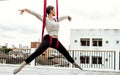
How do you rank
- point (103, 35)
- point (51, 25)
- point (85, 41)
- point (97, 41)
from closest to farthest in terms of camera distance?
1. point (51, 25)
2. point (103, 35)
3. point (97, 41)
4. point (85, 41)

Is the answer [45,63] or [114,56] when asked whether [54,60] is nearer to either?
[45,63]

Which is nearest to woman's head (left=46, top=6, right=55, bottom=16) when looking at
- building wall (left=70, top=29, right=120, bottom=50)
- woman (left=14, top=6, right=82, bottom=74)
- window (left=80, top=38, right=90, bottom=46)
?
woman (left=14, top=6, right=82, bottom=74)

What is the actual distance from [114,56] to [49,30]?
10306 millimetres

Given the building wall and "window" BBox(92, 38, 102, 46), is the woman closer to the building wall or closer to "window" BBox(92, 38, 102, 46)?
the building wall

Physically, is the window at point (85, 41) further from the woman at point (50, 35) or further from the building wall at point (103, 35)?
the woman at point (50, 35)

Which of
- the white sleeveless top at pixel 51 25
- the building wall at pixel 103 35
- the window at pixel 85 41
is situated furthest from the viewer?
the window at pixel 85 41

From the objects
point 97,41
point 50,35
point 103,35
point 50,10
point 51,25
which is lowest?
point 50,35

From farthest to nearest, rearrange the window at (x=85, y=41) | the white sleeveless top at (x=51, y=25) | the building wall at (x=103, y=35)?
1. the window at (x=85, y=41)
2. the building wall at (x=103, y=35)
3. the white sleeveless top at (x=51, y=25)

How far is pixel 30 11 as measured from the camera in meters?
5.14

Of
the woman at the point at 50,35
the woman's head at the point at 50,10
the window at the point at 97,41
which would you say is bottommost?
the woman at the point at 50,35

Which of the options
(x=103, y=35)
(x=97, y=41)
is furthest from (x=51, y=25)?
(x=97, y=41)

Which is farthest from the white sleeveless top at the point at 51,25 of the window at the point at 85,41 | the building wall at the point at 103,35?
the window at the point at 85,41

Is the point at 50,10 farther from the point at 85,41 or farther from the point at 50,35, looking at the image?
the point at 85,41

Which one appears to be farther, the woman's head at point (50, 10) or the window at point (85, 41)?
the window at point (85, 41)
